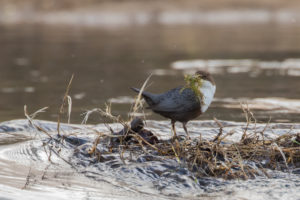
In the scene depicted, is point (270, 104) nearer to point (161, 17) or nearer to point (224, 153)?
point (224, 153)

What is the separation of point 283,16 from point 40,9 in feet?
38.8

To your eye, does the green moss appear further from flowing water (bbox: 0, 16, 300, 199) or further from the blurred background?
the blurred background

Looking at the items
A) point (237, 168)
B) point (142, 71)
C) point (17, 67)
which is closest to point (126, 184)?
point (237, 168)

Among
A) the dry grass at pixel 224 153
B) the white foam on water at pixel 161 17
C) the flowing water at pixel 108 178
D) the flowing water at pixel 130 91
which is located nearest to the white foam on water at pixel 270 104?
the flowing water at pixel 130 91

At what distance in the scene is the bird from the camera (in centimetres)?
593

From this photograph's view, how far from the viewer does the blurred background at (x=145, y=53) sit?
9.38 meters

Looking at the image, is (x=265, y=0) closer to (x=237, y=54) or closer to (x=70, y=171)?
(x=237, y=54)

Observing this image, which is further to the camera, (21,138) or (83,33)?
(83,33)

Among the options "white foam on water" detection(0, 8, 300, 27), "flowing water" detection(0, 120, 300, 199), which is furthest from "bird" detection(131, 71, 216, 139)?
"white foam on water" detection(0, 8, 300, 27)

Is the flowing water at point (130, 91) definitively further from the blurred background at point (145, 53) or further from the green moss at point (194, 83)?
the green moss at point (194, 83)

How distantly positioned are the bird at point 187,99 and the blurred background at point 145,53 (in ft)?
6.36

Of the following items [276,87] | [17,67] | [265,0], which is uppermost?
[265,0]

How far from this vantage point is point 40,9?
30.4 metres

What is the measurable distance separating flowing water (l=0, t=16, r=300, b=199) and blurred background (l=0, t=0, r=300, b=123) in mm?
31
